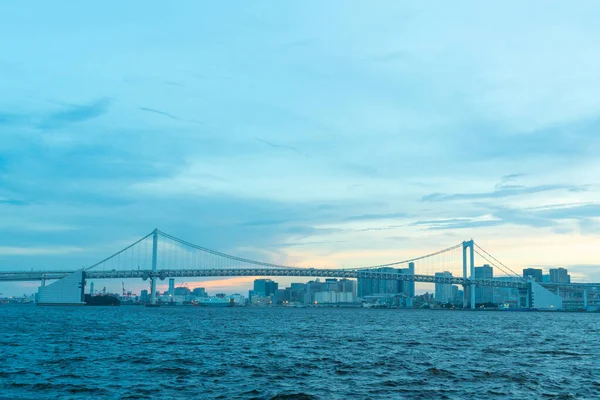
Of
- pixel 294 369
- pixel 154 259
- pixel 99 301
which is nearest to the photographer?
pixel 294 369

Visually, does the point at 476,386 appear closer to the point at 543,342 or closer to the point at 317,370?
the point at 317,370

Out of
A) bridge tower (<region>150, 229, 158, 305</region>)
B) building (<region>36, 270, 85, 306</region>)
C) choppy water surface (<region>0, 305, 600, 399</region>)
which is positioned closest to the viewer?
choppy water surface (<region>0, 305, 600, 399</region>)

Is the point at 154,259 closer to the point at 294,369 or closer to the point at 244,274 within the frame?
the point at 244,274

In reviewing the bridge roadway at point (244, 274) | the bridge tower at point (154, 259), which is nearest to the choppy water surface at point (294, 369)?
the bridge roadway at point (244, 274)

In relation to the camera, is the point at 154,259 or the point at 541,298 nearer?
the point at 154,259

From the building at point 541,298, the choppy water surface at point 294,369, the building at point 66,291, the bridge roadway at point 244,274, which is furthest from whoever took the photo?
the building at point 541,298

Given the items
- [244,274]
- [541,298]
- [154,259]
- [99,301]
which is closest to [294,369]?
[244,274]

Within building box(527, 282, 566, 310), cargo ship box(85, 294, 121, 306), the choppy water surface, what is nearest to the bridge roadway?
building box(527, 282, 566, 310)

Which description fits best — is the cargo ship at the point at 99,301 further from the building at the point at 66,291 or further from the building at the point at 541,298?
the building at the point at 541,298

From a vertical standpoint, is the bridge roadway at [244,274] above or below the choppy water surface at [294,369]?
above

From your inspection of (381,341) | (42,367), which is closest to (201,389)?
(42,367)

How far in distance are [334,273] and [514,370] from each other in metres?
99.1

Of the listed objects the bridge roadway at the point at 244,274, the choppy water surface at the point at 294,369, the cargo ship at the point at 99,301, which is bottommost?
the cargo ship at the point at 99,301

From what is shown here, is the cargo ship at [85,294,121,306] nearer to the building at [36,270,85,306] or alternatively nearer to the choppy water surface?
the building at [36,270,85,306]
